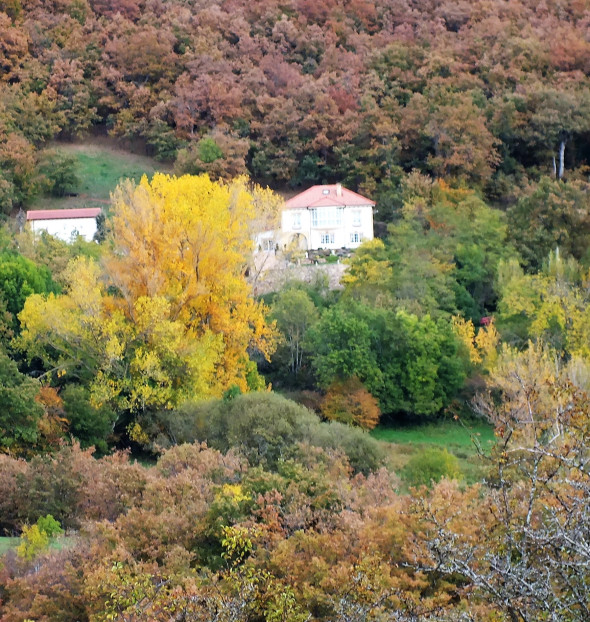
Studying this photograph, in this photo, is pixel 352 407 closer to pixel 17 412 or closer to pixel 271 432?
pixel 271 432

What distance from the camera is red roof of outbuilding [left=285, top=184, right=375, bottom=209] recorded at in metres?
42.8

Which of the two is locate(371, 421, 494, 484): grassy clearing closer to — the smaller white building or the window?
the window

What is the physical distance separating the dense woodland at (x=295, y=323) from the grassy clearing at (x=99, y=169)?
2.71 feet

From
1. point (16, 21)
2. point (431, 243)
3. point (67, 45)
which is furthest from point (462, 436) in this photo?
point (16, 21)

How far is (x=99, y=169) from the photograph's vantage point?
169 ft

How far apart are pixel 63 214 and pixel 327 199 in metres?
12.2

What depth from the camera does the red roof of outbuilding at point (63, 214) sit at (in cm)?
4219

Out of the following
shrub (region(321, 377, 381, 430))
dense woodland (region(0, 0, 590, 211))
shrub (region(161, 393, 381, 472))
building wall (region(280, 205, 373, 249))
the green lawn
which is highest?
dense woodland (region(0, 0, 590, 211))

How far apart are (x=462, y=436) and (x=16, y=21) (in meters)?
42.7

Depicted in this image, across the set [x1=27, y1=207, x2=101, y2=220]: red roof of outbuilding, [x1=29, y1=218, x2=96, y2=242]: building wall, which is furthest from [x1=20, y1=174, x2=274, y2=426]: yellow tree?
[x1=27, y1=207, x2=101, y2=220]: red roof of outbuilding

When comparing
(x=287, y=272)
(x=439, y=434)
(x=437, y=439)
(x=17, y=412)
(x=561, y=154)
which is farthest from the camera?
(x=561, y=154)

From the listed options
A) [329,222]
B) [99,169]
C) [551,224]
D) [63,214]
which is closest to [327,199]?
[329,222]

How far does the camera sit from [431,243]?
38562 mm

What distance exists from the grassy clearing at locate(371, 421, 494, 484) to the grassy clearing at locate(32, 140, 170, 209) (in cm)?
2209
